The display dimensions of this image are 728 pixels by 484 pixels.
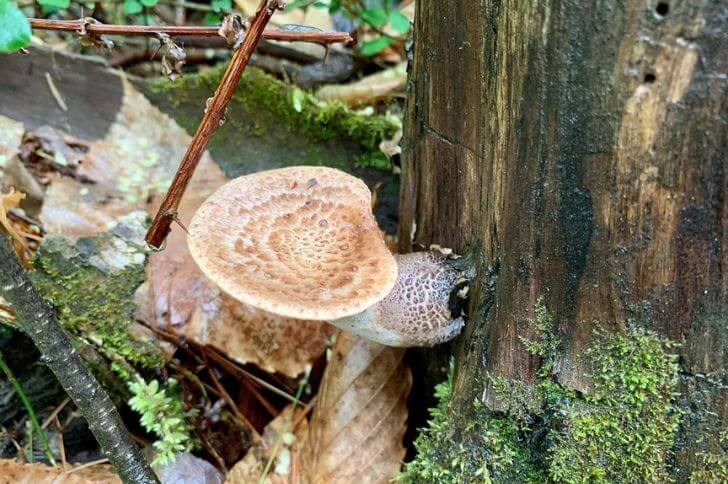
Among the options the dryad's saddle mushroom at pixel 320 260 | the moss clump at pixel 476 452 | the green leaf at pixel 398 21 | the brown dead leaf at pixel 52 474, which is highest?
the green leaf at pixel 398 21

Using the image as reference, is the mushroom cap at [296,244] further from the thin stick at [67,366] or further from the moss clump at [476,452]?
the moss clump at [476,452]

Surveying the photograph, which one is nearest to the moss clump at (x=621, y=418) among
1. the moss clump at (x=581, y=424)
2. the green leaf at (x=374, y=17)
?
the moss clump at (x=581, y=424)

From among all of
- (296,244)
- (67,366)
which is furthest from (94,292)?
(296,244)

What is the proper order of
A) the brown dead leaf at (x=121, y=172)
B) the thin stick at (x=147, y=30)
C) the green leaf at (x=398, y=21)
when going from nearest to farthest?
the thin stick at (x=147, y=30) → the brown dead leaf at (x=121, y=172) → the green leaf at (x=398, y=21)

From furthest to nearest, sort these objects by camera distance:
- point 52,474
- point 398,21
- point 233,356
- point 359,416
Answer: point 398,21 → point 233,356 → point 359,416 → point 52,474

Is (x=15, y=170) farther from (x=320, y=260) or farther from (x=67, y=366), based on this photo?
(x=320, y=260)

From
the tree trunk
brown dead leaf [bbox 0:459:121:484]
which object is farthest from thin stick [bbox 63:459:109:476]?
the tree trunk
